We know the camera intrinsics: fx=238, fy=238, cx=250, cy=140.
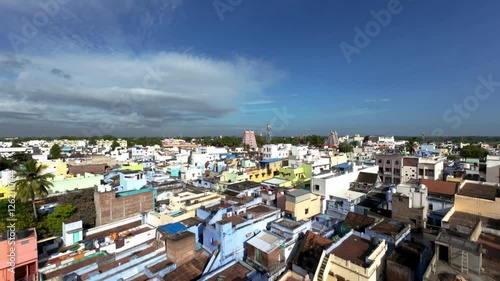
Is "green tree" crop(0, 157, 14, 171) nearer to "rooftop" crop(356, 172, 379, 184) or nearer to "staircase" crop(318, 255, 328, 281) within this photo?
"staircase" crop(318, 255, 328, 281)

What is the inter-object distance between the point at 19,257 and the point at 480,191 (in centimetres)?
3355

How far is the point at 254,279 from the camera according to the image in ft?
39.9

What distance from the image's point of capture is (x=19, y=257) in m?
13.7

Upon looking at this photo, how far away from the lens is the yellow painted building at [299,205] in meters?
21.3

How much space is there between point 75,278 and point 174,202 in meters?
10.8

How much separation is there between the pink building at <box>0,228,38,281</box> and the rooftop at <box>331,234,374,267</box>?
1745cm

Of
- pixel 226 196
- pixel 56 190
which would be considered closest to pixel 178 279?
pixel 226 196

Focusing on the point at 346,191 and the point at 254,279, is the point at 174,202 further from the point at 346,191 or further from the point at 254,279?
the point at 346,191

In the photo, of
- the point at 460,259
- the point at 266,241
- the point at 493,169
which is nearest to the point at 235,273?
the point at 266,241

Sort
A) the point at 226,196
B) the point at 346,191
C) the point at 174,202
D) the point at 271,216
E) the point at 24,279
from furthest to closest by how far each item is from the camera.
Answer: the point at 346,191
the point at 226,196
the point at 174,202
the point at 271,216
the point at 24,279

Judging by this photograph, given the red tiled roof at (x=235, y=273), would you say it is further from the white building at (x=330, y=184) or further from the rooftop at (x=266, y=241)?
the white building at (x=330, y=184)

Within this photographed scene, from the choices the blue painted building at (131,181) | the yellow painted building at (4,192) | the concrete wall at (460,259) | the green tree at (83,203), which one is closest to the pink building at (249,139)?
the green tree at (83,203)

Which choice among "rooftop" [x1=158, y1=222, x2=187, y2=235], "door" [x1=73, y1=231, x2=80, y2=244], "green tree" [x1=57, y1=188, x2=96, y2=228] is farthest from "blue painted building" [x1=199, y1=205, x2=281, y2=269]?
"green tree" [x1=57, y1=188, x2=96, y2=228]

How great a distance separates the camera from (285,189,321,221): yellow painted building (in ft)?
70.0
